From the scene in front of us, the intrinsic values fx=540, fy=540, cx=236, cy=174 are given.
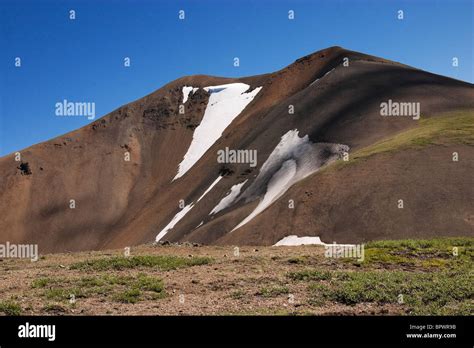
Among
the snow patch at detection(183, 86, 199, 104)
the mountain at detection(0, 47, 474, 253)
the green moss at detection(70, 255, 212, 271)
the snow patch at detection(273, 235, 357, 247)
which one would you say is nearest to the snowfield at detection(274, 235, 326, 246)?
the snow patch at detection(273, 235, 357, 247)

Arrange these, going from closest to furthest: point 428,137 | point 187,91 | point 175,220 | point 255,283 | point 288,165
Result: point 255,283, point 428,137, point 288,165, point 175,220, point 187,91

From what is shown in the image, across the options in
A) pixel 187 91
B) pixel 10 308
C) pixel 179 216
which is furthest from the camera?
pixel 187 91

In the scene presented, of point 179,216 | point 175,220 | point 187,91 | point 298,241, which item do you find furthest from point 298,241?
point 187,91

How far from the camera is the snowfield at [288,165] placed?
48.7 meters

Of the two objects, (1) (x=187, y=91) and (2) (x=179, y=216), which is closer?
(2) (x=179, y=216)

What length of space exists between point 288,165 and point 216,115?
185 ft

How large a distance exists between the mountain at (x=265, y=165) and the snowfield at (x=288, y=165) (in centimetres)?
19

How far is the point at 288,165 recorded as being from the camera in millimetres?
53562

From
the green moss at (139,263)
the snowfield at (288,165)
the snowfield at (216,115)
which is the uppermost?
the snowfield at (216,115)

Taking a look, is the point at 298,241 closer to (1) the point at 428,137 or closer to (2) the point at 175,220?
(1) the point at 428,137

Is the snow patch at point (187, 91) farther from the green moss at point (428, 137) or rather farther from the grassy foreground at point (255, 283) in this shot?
the grassy foreground at point (255, 283)

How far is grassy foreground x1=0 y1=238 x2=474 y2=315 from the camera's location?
Result: 45.9ft

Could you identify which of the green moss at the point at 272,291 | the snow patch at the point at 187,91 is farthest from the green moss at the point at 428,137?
the snow patch at the point at 187,91
